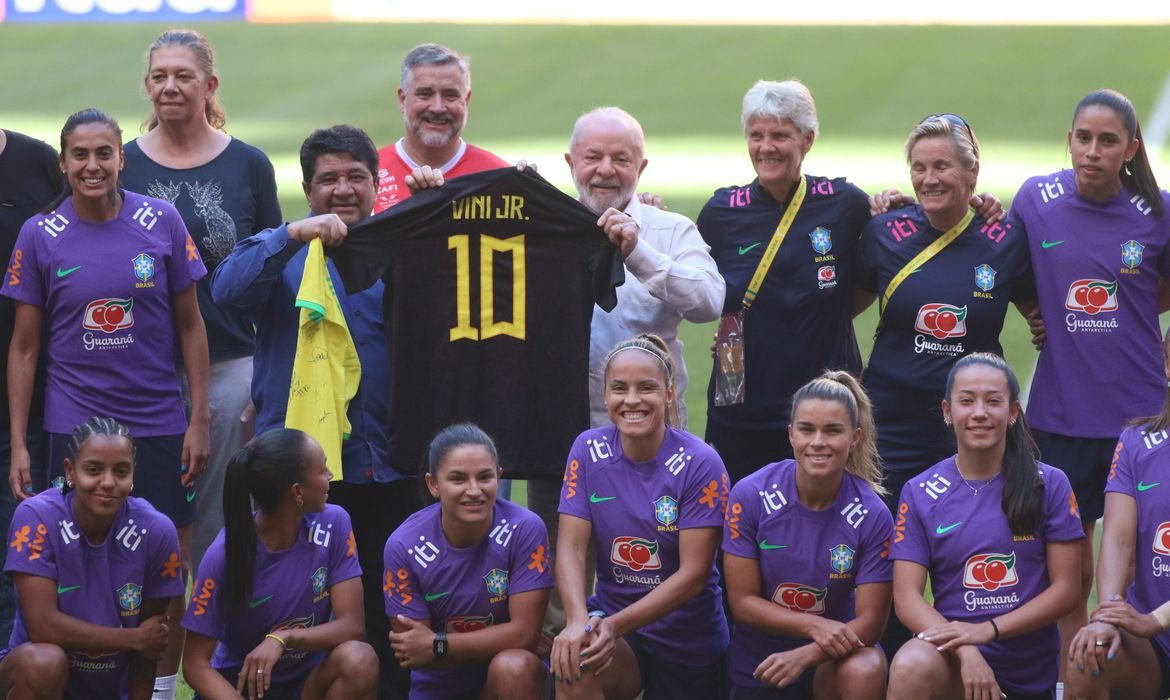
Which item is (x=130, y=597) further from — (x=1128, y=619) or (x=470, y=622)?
(x=1128, y=619)

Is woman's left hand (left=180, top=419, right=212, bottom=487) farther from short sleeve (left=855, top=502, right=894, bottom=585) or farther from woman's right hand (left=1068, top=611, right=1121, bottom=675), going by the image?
woman's right hand (left=1068, top=611, right=1121, bottom=675)

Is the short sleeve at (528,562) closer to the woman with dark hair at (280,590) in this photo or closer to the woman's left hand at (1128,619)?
the woman with dark hair at (280,590)

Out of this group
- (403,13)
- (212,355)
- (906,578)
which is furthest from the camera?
(403,13)

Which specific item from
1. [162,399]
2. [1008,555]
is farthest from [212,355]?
[1008,555]

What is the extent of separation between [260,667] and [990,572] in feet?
8.17

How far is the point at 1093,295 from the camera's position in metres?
6.09

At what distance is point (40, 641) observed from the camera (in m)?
5.51

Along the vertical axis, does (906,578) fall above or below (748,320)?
below

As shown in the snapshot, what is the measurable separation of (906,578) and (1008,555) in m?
0.35

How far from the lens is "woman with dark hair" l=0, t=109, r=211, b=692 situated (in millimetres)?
5910

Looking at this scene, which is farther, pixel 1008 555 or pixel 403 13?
pixel 403 13

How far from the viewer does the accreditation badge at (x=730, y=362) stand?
20.7 feet

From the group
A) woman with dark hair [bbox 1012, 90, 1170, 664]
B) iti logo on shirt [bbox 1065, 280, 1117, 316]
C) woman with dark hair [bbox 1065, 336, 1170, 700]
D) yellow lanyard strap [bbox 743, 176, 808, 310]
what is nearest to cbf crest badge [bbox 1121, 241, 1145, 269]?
woman with dark hair [bbox 1012, 90, 1170, 664]

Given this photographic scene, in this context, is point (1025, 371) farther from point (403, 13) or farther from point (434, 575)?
point (403, 13)
